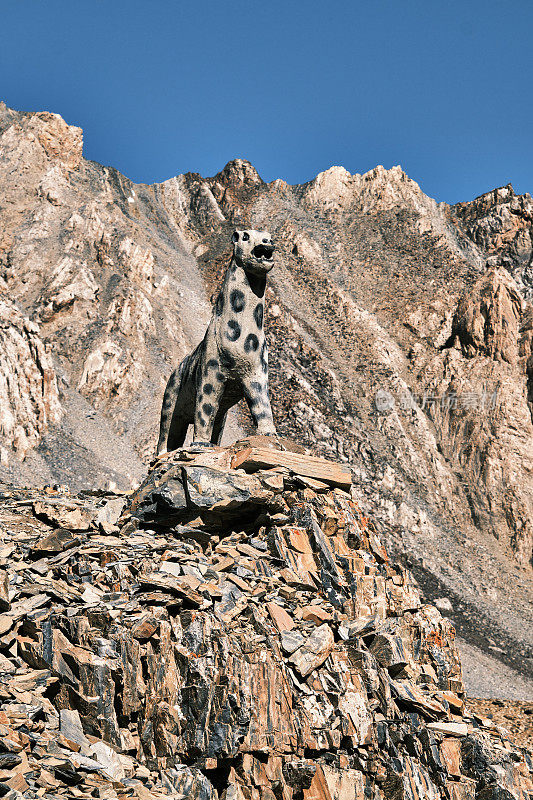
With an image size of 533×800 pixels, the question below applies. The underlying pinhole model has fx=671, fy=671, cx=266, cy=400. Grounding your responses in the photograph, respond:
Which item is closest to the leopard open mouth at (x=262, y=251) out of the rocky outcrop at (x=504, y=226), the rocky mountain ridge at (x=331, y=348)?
the rocky mountain ridge at (x=331, y=348)

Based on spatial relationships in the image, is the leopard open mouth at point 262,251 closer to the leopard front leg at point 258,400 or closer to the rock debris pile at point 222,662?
the leopard front leg at point 258,400

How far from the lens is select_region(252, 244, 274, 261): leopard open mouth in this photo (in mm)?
10188

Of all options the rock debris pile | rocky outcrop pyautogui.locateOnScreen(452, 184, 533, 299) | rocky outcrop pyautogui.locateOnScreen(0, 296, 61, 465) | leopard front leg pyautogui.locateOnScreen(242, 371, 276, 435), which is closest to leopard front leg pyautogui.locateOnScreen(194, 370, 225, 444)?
leopard front leg pyautogui.locateOnScreen(242, 371, 276, 435)

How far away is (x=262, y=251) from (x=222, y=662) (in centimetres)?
602

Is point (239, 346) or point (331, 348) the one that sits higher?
point (331, 348)

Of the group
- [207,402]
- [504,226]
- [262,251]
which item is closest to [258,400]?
[207,402]

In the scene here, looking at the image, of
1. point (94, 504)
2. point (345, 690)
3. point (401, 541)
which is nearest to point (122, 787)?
point (345, 690)

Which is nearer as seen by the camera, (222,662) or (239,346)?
(222,662)

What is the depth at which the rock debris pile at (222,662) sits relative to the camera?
614 cm

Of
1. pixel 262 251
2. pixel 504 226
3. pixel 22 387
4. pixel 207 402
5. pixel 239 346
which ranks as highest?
pixel 504 226

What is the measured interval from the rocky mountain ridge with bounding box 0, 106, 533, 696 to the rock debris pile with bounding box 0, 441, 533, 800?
69.2 ft

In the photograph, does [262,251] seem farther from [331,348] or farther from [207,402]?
[331,348]

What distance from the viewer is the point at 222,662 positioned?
686cm

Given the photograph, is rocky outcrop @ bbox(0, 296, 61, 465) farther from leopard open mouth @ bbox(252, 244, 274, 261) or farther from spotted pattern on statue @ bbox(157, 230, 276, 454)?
leopard open mouth @ bbox(252, 244, 274, 261)
